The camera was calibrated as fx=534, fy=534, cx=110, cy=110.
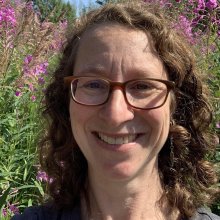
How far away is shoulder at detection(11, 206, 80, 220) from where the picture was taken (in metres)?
1.84

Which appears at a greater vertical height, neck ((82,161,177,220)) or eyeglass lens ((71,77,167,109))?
eyeglass lens ((71,77,167,109))

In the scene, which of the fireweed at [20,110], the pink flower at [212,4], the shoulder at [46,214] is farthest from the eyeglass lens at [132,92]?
the pink flower at [212,4]

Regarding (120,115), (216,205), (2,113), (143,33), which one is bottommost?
(216,205)

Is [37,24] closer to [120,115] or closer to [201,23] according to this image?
[201,23]

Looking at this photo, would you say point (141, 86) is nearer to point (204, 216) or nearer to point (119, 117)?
point (119, 117)

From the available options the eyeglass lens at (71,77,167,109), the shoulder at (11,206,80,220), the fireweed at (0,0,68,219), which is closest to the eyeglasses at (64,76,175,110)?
the eyeglass lens at (71,77,167,109)

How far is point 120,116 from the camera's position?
5.49ft

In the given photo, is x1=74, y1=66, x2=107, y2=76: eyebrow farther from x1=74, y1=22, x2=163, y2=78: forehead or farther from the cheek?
the cheek

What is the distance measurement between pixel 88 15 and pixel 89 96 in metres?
0.37

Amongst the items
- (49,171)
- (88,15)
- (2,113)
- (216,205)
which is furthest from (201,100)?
(2,113)

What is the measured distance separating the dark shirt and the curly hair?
0.11 ft

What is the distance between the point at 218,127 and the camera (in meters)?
3.05

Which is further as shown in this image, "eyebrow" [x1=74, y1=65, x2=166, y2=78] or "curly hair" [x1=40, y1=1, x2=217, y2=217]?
"curly hair" [x1=40, y1=1, x2=217, y2=217]

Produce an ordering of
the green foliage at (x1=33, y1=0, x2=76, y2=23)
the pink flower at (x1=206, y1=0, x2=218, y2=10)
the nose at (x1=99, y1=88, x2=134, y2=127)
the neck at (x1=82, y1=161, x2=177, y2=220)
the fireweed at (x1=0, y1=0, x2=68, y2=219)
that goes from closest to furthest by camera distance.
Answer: the nose at (x1=99, y1=88, x2=134, y2=127), the neck at (x1=82, y1=161, x2=177, y2=220), the fireweed at (x1=0, y1=0, x2=68, y2=219), the pink flower at (x1=206, y1=0, x2=218, y2=10), the green foliage at (x1=33, y1=0, x2=76, y2=23)
